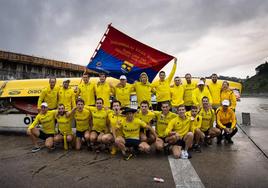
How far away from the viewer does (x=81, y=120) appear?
5.64m

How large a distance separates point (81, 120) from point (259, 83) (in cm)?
8374

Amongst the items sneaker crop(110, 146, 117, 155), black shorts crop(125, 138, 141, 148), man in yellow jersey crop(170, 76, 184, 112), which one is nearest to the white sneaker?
black shorts crop(125, 138, 141, 148)

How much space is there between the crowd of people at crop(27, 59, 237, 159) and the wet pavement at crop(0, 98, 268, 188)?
0.28 meters

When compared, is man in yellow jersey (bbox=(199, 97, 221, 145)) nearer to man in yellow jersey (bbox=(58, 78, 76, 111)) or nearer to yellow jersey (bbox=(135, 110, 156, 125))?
yellow jersey (bbox=(135, 110, 156, 125))

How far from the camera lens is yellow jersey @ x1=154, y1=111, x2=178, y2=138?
5246 millimetres

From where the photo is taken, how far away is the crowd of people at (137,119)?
5027 mm

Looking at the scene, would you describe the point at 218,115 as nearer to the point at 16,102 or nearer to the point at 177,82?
the point at 177,82

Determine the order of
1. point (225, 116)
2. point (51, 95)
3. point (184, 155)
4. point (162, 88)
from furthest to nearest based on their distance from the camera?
point (51, 95) < point (162, 88) < point (225, 116) < point (184, 155)

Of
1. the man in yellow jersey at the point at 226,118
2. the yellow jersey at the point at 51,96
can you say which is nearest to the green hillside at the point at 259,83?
the man in yellow jersey at the point at 226,118

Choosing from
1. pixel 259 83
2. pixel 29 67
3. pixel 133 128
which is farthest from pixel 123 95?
pixel 259 83

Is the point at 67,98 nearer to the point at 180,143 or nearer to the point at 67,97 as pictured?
the point at 67,97

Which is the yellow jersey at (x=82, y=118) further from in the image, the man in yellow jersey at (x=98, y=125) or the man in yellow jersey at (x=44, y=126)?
the man in yellow jersey at (x=44, y=126)

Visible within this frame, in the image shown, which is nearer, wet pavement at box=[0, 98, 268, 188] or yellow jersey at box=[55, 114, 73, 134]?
wet pavement at box=[0, 98, 268, 188]

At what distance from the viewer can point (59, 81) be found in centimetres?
942
